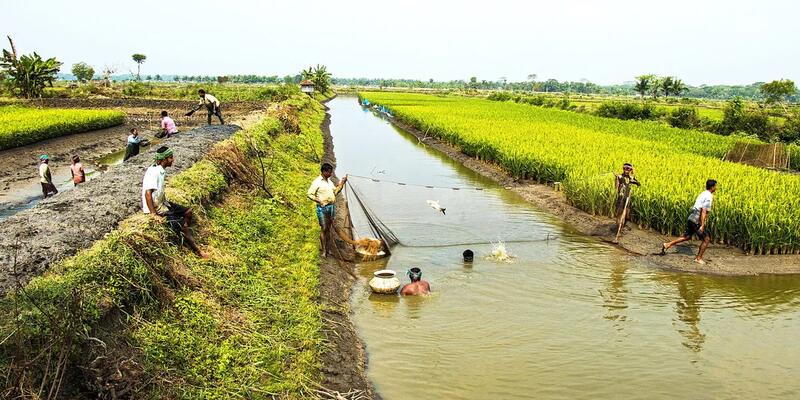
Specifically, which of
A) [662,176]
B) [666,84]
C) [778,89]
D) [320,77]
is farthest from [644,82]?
[662,176]

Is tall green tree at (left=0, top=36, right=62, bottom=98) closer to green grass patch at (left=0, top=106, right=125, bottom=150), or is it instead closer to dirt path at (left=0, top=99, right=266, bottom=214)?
dirt path at (left=0, top=99, right=266, bottom=214)

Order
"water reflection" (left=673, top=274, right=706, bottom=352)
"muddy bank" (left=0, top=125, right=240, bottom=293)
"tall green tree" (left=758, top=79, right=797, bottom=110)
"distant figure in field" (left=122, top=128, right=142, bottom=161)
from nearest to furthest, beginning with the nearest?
"muddy bank" (left=0, top=125, right=240, bottom=293), "water reflection" (left=673, top=274, right=706, bottom=352), "distant figure in field" (left=122, top=128, right=142, bottom=161), "tall green tree" (left=758, top=79, right=797, bottom=110)

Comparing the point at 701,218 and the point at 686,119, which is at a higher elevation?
the point at 686,119

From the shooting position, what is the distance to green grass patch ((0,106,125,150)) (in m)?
18.9

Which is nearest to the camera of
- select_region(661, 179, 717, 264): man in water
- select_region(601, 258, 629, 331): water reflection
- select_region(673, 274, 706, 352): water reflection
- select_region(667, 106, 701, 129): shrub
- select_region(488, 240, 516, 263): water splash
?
select_region(673, 274, 706, 352): water reflection

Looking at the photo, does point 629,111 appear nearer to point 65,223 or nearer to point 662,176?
point 662,176

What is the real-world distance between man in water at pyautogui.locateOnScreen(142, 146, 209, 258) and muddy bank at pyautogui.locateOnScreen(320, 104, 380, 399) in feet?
5.82

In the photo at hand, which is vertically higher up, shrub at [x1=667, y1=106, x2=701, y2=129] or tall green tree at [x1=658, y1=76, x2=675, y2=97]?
tall green tree at [x1=658, y1=76, x2=675, y2=97]

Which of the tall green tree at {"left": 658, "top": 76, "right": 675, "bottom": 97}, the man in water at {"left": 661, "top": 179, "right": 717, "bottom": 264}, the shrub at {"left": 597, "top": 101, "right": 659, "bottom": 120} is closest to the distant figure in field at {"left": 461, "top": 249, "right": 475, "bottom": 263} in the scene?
the man in water at {"left": 661, "top": 179, "right": 717, "bottom": 264}

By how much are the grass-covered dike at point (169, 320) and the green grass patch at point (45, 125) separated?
1447 cm

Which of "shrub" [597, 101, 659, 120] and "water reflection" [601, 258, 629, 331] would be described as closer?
"water reflection" [601, 258, 629, 331]

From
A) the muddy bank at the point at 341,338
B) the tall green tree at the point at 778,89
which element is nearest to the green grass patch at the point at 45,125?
the muddy bank at the point at 341,338

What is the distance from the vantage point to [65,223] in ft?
21.4

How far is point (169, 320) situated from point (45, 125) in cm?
2018
